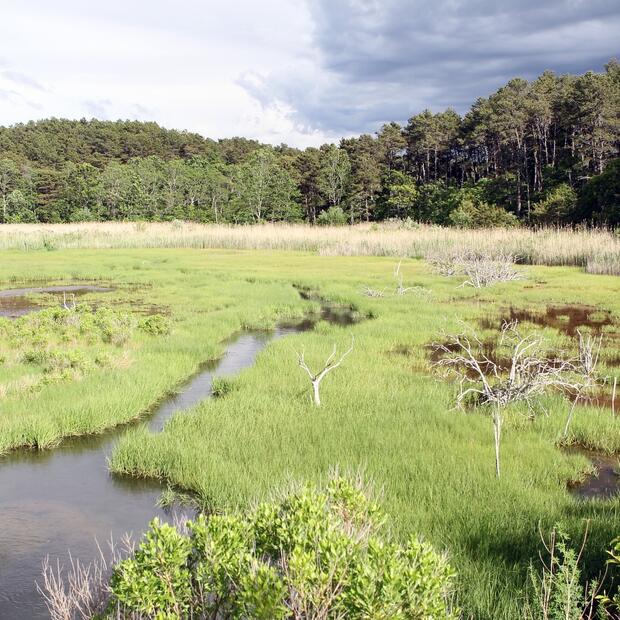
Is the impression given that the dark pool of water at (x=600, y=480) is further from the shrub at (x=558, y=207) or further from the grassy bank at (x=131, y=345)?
the shrub at (x=558, y=207)

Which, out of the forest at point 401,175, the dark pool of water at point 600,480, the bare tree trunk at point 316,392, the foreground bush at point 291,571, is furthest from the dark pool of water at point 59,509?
the forest at point 401,175

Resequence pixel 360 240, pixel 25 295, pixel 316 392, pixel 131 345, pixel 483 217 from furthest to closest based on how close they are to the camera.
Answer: pixel 483 217, pixel 360 240, pixel 25 295, pixel 131 345, pixel 316 392

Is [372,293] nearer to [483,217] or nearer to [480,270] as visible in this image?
[480,270]

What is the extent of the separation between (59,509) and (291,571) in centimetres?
498

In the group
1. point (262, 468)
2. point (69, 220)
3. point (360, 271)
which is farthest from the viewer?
point (69, 220)

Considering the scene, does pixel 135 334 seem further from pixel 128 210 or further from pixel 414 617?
pixel 128 210

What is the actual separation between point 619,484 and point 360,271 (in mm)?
24569

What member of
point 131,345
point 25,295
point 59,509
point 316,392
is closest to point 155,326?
point 131,345

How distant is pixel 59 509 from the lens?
740 cm

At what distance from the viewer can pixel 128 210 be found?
7681cm

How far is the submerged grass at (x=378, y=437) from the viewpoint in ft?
19.7

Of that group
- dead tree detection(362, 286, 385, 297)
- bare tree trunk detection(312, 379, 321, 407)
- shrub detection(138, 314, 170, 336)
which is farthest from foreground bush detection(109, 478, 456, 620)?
dead tree detection(362, 286, 385, 297)

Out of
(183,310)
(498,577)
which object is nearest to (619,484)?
(498,577)

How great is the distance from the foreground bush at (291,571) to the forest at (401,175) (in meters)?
53.9
